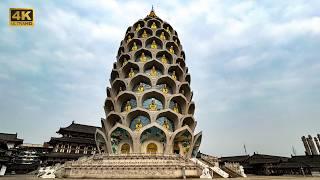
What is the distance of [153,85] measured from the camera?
3077cm

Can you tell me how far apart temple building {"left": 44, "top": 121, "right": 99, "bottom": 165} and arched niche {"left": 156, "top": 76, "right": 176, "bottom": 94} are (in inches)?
970

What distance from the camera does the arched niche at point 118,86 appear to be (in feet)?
107

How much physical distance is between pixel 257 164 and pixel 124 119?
109 ft

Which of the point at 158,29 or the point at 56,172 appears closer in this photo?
the point at 56,172

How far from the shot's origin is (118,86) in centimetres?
3353

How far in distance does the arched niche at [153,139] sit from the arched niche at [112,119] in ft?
15.6

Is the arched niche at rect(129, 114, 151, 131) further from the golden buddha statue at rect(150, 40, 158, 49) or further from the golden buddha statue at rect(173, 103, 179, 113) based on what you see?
the golden buddha statue at rect(150, 40, 158, 49)

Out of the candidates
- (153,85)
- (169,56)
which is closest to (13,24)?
(153,85)

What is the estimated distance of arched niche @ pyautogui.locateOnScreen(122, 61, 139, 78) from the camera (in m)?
32.9

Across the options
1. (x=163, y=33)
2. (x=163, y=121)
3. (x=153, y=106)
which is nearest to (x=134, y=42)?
(x=163, y=33)

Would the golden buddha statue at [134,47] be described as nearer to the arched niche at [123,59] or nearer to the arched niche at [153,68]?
the arched niche at [123,59]

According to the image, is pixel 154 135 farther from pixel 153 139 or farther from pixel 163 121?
pixel 163 121

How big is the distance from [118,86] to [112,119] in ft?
18.9

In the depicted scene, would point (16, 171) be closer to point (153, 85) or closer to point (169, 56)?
point (153, 85)
